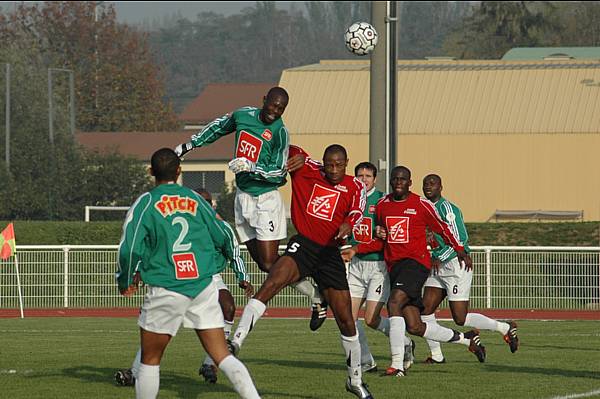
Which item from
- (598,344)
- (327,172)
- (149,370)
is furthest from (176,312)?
(598,344)

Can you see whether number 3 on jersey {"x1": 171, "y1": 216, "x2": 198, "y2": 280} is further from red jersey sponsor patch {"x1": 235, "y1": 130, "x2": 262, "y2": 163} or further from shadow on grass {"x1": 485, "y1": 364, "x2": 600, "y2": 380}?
shadow on grass {"x1": 485, "y1": 364, "x2": 600, "y2": 380}

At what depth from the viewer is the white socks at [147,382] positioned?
10.0m

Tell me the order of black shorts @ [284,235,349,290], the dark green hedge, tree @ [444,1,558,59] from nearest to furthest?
black shorts @ [284,235,349,290] < the dark green hedge < tree @ [444,1,558,59]

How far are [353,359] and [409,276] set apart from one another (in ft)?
8.20

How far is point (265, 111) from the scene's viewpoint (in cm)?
1365

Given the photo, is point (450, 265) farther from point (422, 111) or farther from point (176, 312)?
point (422, 111)

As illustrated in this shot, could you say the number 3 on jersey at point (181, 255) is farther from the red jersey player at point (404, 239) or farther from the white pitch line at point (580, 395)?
the red jersey player at point (404, 239)

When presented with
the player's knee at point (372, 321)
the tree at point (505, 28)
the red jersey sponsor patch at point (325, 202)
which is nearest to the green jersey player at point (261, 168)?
the red jersey sponsor patch at point (325, 202)

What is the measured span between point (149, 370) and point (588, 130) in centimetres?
4281

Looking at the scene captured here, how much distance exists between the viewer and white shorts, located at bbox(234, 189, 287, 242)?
1382 cm

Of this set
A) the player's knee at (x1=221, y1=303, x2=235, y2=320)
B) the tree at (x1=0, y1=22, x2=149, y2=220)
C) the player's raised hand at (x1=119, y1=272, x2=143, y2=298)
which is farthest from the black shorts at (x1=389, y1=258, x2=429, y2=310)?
the tree at (x1=0, y1=22, x2=149, y2=220)

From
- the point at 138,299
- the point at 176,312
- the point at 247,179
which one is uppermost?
the point at 247,179

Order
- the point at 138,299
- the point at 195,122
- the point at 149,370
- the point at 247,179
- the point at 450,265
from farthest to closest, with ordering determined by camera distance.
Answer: the point at 195,122, the point at 138,299, the point at 450,265, the point at 247,179, the point at 149,370

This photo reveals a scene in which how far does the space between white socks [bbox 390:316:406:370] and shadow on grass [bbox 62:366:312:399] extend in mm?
1768
